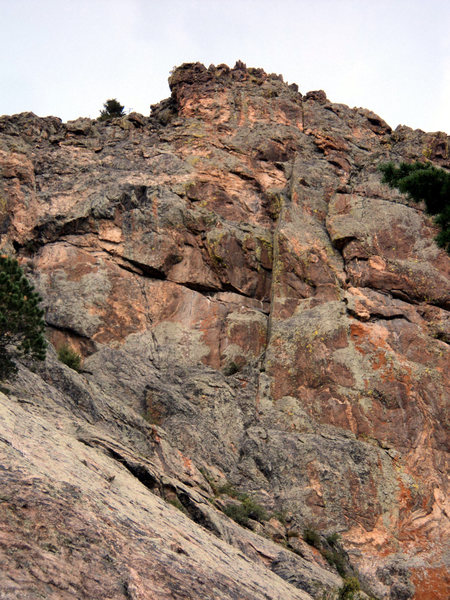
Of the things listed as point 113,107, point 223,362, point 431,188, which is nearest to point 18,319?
point 223,362

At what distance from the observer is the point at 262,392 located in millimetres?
26141

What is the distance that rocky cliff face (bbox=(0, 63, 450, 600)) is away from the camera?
10.8m

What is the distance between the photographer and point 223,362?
27859 millimetres

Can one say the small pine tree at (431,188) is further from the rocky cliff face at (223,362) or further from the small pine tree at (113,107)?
the small pine tree at (113,107)

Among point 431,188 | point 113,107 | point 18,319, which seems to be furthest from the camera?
point 113,107

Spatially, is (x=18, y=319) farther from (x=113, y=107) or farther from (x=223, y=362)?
(x=113, y=107)

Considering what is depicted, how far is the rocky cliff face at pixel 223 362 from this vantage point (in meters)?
10.8

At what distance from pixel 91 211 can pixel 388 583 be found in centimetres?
2351

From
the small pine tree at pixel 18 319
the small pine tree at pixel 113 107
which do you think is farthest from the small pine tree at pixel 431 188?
the small pine tree at pixel 113 107

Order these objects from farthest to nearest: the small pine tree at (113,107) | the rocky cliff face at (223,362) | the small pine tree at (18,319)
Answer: the small pine tree at (113,107) → the small pine tree at (18,319) → the rocky cliff face at (223,362)

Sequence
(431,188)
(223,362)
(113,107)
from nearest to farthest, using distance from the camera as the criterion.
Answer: (431,188)
(223,362)
(113,107)

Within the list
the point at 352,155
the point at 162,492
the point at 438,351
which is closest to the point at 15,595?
the point at 162,492

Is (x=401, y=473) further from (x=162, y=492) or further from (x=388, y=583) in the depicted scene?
(x=162, y=492)

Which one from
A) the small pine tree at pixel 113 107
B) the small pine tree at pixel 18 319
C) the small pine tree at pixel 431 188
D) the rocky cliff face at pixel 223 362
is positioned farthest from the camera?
the small pine tree at pixel 113 107
